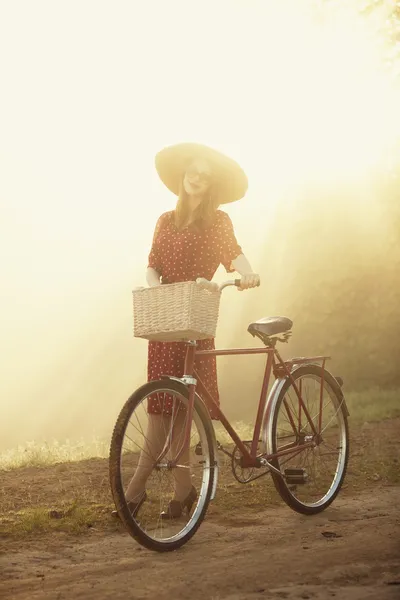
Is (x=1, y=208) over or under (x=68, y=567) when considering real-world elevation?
over

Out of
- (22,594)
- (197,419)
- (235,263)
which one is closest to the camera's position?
(22,594)

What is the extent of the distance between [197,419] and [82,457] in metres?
3.62

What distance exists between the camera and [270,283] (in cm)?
1443

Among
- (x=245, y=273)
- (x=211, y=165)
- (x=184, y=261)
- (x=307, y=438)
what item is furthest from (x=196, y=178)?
(x=307, y=438)

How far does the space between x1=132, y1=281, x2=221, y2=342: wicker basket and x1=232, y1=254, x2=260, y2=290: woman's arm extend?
1.23 feet

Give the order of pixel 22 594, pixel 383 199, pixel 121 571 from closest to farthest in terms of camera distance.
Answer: pixel 22 594, pixel 121 571, pixel 383 199

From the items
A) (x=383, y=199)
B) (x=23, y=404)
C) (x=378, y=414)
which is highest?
(x=383, y=199)

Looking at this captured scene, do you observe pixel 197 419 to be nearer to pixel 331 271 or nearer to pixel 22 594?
pixel 22 594

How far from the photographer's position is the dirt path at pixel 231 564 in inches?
141

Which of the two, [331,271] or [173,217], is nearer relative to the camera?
[173,217]

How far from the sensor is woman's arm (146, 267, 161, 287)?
4.90m

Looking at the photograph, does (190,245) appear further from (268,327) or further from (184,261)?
(268,327)

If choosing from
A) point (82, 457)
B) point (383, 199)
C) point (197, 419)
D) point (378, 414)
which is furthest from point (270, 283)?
point (197, 419)

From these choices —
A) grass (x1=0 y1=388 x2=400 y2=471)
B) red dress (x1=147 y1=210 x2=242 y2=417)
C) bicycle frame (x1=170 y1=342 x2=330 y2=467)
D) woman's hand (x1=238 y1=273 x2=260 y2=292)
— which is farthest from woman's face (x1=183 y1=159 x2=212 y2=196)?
grass (x1=0 y1=388 x2=400 y2=471)
